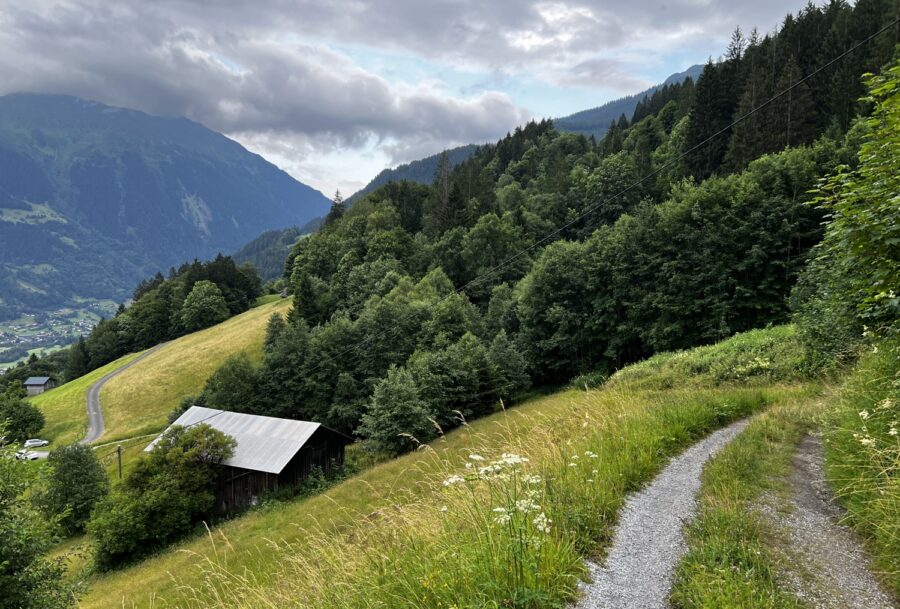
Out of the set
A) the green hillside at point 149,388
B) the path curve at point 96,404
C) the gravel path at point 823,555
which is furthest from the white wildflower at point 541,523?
the path curve at point 96,404

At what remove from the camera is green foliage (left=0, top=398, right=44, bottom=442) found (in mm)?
60531

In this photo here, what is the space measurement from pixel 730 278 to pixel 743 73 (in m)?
53.6

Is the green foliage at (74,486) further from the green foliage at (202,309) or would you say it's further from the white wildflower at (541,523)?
the green foliage at (202,309)

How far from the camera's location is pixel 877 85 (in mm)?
8578

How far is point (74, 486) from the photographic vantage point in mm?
36812

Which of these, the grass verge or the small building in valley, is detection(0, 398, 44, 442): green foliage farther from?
the grass verge

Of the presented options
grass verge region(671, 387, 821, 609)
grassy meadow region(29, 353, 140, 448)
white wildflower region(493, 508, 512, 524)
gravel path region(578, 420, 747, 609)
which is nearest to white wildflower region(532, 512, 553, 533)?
white wildflower region(493, 508, 512, 524)

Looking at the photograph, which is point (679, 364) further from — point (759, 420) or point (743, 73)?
point (743, 73)

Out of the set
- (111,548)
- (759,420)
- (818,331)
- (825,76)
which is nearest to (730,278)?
(818,331)

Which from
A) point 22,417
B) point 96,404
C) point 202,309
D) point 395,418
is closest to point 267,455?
point 395,418

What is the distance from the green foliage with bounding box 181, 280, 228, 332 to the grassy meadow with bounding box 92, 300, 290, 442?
10.8 metres

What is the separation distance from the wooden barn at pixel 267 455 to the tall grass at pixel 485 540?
30.3 m

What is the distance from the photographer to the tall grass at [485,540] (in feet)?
13.9

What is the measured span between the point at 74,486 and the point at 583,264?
50584 mm
